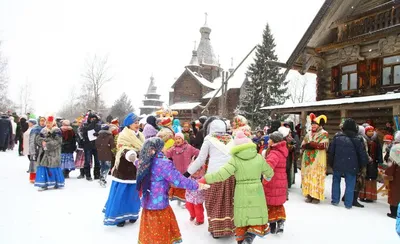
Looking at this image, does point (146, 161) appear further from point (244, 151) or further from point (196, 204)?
point (196, 204)

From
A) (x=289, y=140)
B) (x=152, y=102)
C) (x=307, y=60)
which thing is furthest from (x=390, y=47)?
(x=152, y=102)

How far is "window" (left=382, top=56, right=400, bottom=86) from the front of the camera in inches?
447

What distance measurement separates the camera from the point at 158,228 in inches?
133

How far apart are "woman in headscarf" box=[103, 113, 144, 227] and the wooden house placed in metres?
8.96

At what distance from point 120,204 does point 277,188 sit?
271 centimetres

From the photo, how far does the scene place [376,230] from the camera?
17.1 ft

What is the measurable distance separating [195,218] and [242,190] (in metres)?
1.88

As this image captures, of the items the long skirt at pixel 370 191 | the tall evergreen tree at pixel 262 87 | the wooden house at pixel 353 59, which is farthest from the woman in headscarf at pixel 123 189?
the tall evergreen tree at pixel 262 87

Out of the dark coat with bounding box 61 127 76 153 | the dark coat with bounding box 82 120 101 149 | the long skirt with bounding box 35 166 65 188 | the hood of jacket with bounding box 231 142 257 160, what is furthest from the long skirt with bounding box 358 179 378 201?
the dark coat with bounding box 61 127 76 153

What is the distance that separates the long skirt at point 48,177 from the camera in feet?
23.7

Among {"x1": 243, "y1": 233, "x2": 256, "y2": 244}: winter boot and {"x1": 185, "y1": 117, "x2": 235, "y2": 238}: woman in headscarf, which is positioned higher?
{"x1": 185, "y1": 117, "x2": 235, "y2": 238}: woman in headscarf

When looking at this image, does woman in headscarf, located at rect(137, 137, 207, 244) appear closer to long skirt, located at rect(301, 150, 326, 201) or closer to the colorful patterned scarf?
the colorful patterned scarf

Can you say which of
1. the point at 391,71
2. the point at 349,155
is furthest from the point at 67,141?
the point at 391,71

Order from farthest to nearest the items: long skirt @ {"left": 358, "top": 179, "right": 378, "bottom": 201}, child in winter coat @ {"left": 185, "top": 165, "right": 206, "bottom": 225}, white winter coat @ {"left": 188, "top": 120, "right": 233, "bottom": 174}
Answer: long skirt @ {"left": 358, "top": 179, "right": 378, "bottom": 201} → child in winter coat @ {"left": 185, "top": 165, "right": 206, "bottom": 225} → white winter coat @ {"left": 188, "top": 120, "right": 233, "bottom": 174}
